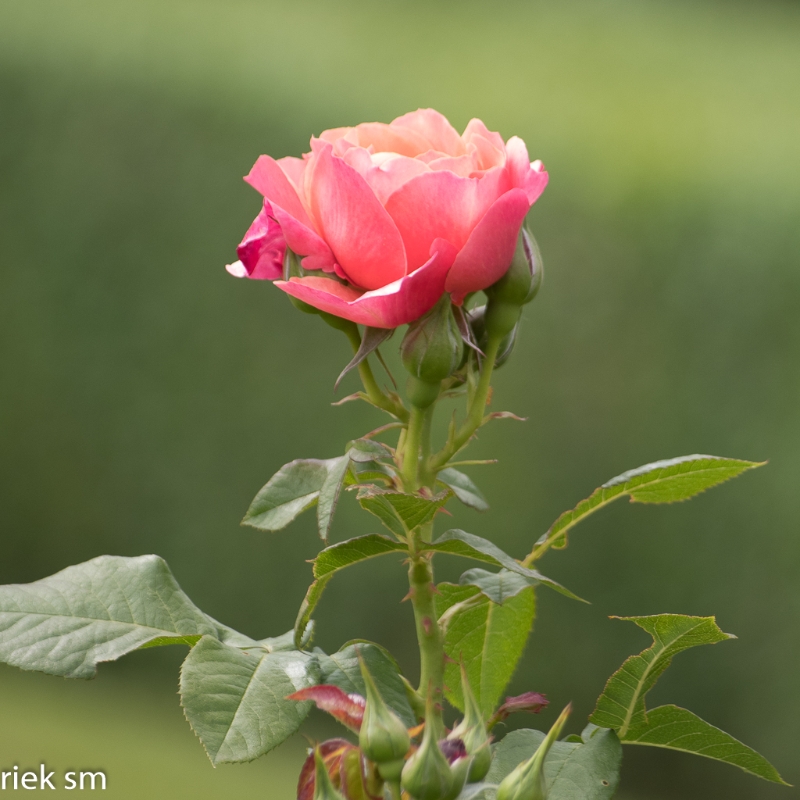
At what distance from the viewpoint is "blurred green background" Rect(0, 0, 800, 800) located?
3.29 ft

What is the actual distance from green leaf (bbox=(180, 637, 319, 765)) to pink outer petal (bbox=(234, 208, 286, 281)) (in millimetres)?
120

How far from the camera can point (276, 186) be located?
0.85 feet

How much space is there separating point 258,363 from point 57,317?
286 mm

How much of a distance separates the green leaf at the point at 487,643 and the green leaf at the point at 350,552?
0.23ft

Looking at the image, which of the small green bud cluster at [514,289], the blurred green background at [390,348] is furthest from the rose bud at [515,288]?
the blurred green background at [390,348]

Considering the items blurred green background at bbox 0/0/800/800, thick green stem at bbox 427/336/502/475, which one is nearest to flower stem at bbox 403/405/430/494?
thick green stem at bbox 427/336/502/475

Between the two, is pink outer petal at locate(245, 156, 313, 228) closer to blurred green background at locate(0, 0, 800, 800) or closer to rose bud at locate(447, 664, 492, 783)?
rose bud at locate(447, 664, 492, 783)

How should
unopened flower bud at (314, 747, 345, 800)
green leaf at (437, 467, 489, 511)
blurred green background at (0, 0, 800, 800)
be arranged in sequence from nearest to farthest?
1. unopened flower bud at (314, 747, 345, 800)
2. green leaf at (437, 467, 489, 511)
3. blurred green background at (0, 0, 800, 800)

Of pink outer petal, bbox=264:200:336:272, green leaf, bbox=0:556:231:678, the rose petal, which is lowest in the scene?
green leaf, bbox=0:556:231:678

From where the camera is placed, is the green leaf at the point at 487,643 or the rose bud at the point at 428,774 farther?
the green leaf at the point at 487,643

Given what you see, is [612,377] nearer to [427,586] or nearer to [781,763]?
[781,763]

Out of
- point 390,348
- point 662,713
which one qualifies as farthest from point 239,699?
point 390,348

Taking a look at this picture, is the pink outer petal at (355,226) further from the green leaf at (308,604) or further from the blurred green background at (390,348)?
the blurred green background at (390,348)

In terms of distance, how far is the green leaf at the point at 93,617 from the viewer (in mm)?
259
